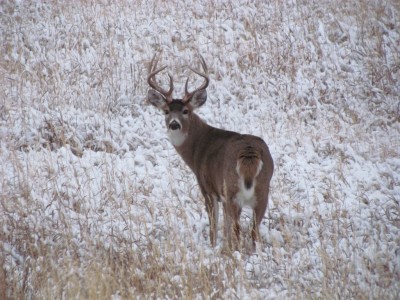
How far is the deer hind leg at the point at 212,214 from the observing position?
6578mm

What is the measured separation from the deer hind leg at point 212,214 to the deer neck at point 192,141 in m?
0.64

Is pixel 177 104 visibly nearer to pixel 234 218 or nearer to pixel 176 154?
pixel 176 154

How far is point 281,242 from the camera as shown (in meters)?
6.41

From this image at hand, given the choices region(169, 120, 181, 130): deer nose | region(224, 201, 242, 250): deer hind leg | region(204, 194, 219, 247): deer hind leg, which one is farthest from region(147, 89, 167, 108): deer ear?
region(224, 201, 242, 250): deer hind leg

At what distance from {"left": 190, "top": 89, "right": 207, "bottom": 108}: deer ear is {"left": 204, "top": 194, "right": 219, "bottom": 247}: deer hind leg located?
1361mm

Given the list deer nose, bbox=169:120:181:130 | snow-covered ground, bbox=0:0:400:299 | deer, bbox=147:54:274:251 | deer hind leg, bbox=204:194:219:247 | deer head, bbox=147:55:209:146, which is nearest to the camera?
snow-covered ground, bbox=0:0:400:299

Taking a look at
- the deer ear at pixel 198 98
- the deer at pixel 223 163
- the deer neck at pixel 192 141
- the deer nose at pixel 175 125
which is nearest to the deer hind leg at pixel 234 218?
the deer at pixel 223 163

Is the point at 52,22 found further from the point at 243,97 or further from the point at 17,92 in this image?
the point at 243,97

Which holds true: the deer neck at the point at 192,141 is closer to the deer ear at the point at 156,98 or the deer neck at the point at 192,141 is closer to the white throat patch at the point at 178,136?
the white throat patch at the point at 178,136

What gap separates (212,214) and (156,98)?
188cm

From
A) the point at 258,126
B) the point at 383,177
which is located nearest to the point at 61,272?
the point at 383,177

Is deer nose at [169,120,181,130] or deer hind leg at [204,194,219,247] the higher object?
deer nose at [169,120,181,130]

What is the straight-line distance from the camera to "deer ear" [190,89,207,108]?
25.3 feet

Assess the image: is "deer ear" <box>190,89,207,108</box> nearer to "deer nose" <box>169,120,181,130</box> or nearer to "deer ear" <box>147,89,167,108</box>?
"deer ear" <box>147,89,167,108</box>
